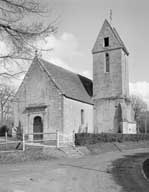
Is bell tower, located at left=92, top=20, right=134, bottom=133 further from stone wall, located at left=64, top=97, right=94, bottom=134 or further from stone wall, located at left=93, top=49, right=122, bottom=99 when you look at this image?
stone wall, located at left=64, top=97, right=94, bottom=134

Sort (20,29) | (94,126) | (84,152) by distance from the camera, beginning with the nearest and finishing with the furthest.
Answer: (20,29), (84,152), (94,126)

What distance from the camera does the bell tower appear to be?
33344mm

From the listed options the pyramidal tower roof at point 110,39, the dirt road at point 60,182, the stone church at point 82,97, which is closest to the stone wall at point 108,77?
the stone church at point 82,97

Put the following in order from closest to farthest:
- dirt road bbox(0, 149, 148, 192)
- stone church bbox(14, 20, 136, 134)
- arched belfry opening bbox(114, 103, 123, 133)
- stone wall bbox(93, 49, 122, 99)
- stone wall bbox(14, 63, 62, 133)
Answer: dirt road bbox(0, 149, 148, 192)
stone wall bbox(14, 63, 62, 133)
stone church bbox(14, 20, 136, 134)
arched belfry opening bbox(114, 103, 123, 133)
stone wall bbox(93, 49, 122, 99)

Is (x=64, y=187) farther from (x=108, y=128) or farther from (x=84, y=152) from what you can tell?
(x=108, y=128)

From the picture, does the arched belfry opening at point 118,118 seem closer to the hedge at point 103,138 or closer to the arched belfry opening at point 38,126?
the hedge at point 103,138

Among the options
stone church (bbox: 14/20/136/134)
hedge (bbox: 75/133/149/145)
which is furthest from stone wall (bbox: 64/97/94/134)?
hedge (bbox: 75/133/149/145)

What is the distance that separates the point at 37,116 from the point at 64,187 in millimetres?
20231

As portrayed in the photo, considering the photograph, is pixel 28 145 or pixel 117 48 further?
pixel 117 48

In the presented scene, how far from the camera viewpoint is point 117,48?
35.3m

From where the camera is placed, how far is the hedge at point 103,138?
2494 centimetres

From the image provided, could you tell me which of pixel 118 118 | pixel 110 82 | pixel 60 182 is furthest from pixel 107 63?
pixel 60 182

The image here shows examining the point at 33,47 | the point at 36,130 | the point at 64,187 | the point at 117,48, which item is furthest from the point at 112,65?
the point at 64,187

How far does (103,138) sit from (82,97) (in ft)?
21.1
